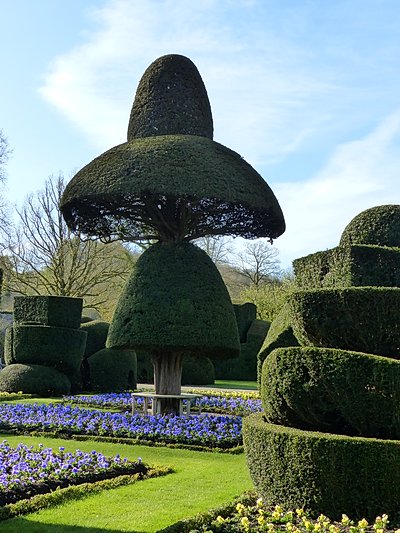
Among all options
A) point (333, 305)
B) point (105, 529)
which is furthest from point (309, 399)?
point (105, 529)

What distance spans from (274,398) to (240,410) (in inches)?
320

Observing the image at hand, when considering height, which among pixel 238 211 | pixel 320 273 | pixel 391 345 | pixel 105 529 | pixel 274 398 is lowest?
pixel 105 529

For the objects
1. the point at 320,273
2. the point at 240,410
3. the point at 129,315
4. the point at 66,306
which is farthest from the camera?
the point at 66,306

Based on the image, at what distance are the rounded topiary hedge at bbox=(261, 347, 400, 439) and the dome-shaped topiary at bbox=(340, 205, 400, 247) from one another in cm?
283

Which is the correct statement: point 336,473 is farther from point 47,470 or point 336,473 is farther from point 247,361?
point 247,361

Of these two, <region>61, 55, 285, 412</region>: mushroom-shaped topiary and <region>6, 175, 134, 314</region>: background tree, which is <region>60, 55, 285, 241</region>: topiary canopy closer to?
<region>61, 55, 285, 412</region>: mushroom-shaped topiary

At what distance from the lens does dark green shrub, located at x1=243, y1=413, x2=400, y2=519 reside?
533cm

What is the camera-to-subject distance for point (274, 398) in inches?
242

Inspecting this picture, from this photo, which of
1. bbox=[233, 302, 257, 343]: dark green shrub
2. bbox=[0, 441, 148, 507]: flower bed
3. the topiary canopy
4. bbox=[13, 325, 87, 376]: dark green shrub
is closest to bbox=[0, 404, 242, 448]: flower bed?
bbox=[0, 441, 148, 507]: flower bed

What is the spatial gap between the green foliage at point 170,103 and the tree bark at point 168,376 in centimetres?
458

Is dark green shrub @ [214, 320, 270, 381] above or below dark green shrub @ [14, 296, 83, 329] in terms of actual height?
below

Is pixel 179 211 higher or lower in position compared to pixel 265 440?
higher

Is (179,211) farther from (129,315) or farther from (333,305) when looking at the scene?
(333,305)

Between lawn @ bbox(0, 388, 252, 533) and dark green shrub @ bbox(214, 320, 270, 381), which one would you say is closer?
lawn @ bbox(0, 388, 252, 533)
